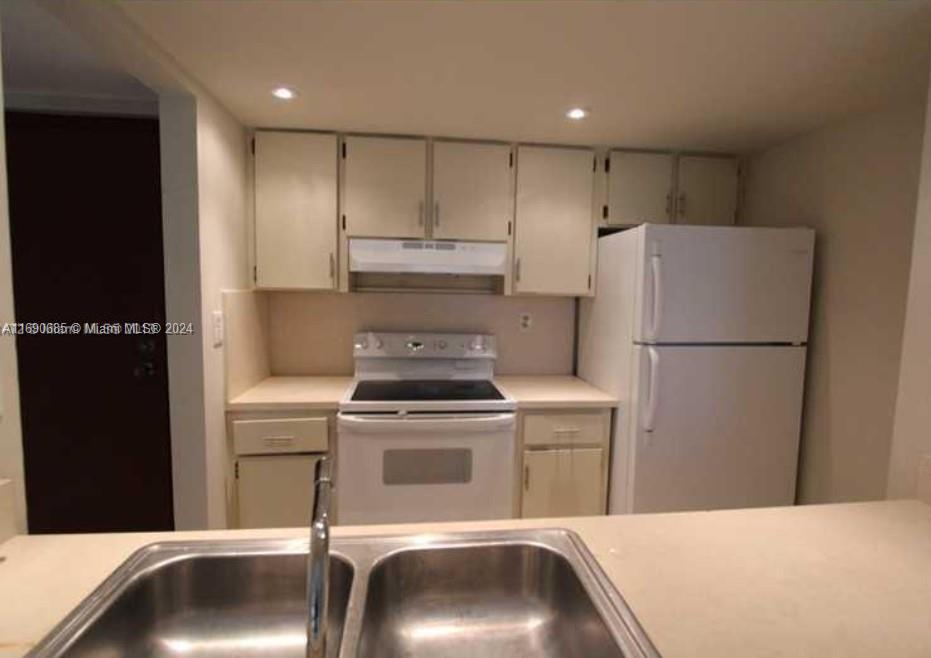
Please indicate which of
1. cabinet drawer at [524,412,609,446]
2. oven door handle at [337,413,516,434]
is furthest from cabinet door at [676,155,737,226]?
oven door handle at [337,413,516,434]

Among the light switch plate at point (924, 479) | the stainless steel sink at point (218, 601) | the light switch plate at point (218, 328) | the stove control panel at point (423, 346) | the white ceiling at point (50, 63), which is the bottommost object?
the stainless steel sink at point (218, 601)

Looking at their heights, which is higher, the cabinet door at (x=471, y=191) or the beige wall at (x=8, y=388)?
the cabinet door at (x=471, y=191)

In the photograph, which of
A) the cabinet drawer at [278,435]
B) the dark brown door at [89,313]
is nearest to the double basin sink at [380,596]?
the cabinet drawer at [278,435]

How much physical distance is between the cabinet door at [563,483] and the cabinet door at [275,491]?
975 mm

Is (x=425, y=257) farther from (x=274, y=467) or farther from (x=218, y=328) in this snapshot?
(x=274, y=467)

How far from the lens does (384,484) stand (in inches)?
81.7

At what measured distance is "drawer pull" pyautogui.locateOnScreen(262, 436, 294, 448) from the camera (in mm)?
2080

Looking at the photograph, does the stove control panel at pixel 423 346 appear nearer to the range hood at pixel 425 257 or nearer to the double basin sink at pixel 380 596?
the range hood at pixel 425 257

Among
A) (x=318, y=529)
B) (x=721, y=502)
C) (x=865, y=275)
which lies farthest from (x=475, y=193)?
(x=318, y=529)

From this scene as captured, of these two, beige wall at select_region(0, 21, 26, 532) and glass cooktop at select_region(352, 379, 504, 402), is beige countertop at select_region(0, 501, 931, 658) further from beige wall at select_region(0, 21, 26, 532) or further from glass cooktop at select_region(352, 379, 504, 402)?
glass cooktop at select_region(352, 379, 504, 402)

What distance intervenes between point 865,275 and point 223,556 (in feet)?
7.87

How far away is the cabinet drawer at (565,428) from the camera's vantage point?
2223mm

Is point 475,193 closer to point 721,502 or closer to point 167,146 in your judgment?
point 167,146

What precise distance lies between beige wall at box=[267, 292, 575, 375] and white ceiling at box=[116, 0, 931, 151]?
2.98 feet
